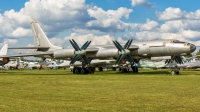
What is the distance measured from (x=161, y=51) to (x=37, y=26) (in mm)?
18516

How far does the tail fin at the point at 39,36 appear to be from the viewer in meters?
38.0

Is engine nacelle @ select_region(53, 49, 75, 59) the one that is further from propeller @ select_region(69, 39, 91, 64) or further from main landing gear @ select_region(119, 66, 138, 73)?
main landing gear @ select_region(119, 66, 138, 73)

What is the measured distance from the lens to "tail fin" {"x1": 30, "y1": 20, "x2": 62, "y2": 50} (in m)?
38.0

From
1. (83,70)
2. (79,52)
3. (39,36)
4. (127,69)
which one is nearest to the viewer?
(79,52)

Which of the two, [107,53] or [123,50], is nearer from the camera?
[123,50]

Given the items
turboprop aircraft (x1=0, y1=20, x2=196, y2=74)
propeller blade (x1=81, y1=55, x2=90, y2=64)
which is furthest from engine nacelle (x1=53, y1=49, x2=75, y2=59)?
propeller blade (x1=81, y1=55, x2=90, y2=64)

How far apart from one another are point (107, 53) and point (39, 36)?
12.5 m

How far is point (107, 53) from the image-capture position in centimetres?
3019

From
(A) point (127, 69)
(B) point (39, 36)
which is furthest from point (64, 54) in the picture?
(A) point (127, 69)

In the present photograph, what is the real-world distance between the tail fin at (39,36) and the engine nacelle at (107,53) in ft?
30.4

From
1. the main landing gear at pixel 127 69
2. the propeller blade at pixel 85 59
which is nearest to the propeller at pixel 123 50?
the propeller blade at pixel 85 59

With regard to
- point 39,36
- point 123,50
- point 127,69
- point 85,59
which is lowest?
point 127,69

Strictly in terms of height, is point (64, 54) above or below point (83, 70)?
above

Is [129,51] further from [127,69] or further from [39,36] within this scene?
[39,36]
